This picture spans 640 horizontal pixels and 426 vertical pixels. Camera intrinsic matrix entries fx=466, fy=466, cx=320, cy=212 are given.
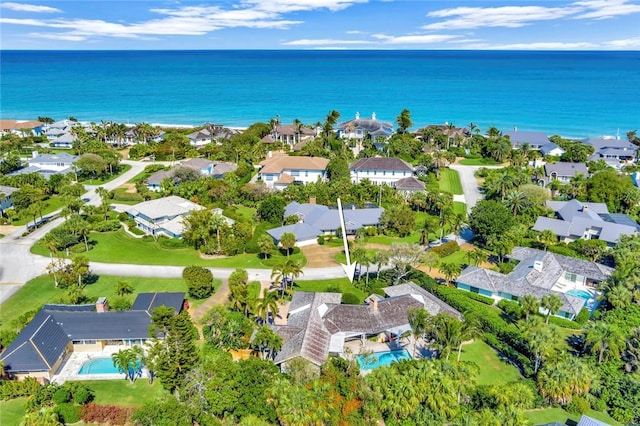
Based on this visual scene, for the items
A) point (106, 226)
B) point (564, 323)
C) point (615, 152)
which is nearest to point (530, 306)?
point (564, 323)

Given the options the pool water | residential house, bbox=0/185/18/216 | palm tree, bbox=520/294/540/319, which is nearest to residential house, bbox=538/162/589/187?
palm tree, bbox=520/294/540/319

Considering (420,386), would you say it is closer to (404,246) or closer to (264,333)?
(264,333)

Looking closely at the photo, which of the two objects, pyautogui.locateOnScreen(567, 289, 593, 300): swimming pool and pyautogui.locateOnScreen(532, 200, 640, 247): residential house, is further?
pyautogui.locateOnScreen(532, 200, 640, 247): residential house

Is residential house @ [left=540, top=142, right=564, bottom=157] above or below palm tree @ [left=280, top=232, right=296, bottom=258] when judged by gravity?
above

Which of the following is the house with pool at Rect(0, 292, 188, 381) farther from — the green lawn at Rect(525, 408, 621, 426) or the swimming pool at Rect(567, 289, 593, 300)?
the swimming pool at Rect(567, 289, 593, 300)

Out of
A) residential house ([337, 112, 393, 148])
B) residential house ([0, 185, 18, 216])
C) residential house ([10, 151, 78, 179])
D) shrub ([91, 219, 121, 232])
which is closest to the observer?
shrub ([91, 219, 121, 232])

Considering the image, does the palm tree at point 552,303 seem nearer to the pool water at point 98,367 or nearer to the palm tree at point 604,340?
the palm tree at point 604,340

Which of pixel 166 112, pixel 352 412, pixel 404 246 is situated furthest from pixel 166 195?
pixel 166 112
